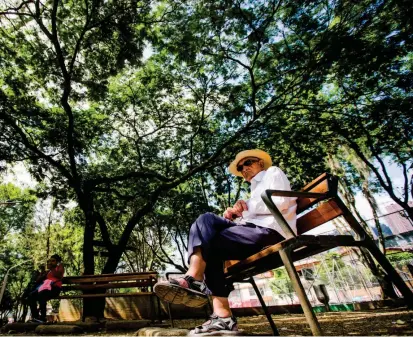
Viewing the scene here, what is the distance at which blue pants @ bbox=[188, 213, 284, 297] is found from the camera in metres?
2.13

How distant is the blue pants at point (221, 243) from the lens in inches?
83.7

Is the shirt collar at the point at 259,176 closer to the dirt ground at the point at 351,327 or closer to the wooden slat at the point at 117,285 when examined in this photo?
the dirt ground at the point at 351,327

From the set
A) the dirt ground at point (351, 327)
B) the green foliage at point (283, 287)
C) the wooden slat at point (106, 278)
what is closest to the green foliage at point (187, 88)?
the wooden slat at point (106, 278)

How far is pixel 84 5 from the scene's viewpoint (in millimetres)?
7980

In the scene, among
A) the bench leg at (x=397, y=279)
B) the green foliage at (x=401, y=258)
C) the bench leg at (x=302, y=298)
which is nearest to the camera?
the bench leg at (x=302, y=298)

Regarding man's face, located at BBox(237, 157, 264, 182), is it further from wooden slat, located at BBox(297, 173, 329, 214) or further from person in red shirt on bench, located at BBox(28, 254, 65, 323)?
person in red shirt on bench, located at BBox(28, 254, 65, 323)

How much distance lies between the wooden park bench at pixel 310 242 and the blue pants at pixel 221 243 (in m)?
0.12

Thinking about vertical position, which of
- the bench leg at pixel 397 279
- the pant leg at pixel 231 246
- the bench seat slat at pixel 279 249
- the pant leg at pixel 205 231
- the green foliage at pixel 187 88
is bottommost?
the bench leg at pixel 397 279

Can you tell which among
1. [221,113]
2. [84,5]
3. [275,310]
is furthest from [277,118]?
[84,5]

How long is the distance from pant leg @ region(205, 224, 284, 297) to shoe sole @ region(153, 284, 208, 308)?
0.55ft

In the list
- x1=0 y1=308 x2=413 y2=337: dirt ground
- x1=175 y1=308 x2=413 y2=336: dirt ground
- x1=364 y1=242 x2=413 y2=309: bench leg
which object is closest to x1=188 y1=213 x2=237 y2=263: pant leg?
x1=0 y1=308 x2=413 y2=337: dirt ground

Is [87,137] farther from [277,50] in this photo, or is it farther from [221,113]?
[277,50]

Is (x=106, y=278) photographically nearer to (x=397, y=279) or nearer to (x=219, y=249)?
(x=219, y=249)

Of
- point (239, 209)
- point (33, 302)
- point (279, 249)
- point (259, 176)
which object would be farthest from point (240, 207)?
point (33, 302)
